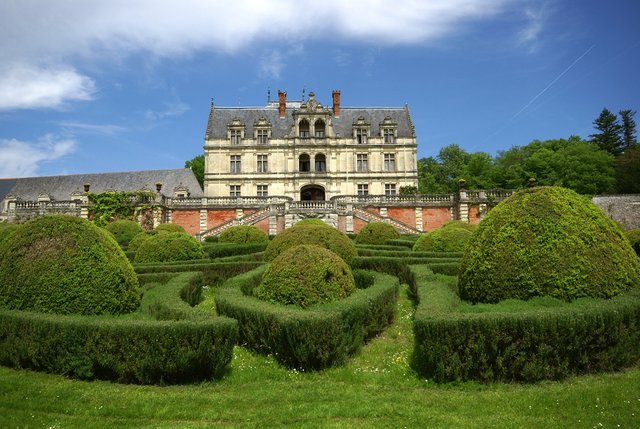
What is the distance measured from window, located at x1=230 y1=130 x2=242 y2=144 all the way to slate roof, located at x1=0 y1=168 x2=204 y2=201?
520cm

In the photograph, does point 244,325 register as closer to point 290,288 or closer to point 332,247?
point 290,288

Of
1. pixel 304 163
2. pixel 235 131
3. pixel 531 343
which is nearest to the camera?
pixel 531 343

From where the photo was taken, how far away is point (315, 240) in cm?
1517

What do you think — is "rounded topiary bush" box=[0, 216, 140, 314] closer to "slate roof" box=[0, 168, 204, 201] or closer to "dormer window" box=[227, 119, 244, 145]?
"slate roof" box=[0, 168, 204, 201]

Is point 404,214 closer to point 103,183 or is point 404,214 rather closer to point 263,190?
point 263,190

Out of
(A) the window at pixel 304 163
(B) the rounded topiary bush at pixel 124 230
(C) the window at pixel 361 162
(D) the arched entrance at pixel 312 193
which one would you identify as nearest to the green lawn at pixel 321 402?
(B) the rounded topiary bush at pixel 124 230

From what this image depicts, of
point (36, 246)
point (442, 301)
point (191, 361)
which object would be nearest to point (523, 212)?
point (442, 301)

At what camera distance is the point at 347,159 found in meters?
46.8

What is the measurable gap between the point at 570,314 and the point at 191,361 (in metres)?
5.63

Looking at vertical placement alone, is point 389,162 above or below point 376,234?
above

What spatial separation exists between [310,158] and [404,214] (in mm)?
14117

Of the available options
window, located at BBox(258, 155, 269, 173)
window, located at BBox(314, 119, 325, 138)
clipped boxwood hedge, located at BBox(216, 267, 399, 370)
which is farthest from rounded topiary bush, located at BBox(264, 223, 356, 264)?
window, located at BBox(314, 119, 325, 138)

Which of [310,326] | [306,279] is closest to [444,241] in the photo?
[306,279]

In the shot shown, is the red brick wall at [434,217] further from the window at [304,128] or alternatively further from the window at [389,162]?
the window at [304,128]
